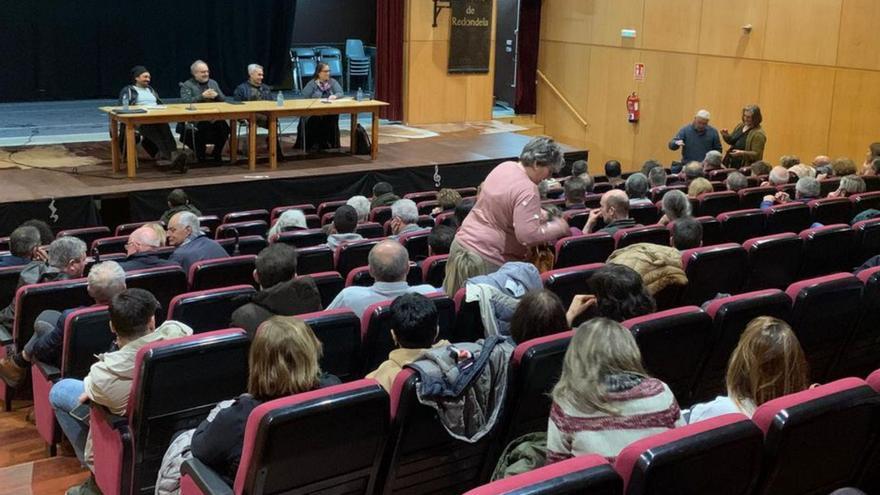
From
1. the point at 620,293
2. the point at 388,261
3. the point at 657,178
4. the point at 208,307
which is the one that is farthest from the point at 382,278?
the point at 657,178

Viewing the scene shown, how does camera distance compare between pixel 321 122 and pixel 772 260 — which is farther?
pixel 321 122

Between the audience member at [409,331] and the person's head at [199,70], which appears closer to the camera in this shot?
the audience member at [409,331]

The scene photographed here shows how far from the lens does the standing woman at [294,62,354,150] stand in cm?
1040

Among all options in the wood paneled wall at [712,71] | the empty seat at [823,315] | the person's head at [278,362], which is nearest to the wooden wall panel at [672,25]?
the wood paneled wall at [712,71]

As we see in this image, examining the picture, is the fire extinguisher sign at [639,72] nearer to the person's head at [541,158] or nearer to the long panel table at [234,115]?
the long panel table at [234,115]

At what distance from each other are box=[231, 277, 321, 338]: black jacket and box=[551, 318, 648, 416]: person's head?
144 centimetres

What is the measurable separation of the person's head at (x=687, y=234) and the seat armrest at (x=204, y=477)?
303 cm

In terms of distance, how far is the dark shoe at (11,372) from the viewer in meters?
4.27

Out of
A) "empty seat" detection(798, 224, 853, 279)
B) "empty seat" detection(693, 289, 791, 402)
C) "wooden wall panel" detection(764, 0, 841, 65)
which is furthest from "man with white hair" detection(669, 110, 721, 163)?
"empty seat" detection(693, 289, 791, 402)

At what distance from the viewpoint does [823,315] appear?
12.2 ft

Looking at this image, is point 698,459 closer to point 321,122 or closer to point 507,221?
point 507,221

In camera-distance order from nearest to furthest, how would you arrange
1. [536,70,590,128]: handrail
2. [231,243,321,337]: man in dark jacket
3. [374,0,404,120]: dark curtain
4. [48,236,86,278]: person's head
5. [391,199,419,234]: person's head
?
[231,243,321,337]: man in dark jacket → [48,236,86,278]: person's head → [391,199,419,234]: person's head → [374,0,404,120]: dark curtain → [536,70,590,128]: handrail

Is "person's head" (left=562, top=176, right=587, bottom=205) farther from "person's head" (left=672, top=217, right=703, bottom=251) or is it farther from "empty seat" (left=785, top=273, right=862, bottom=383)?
"empty seat" (left=785, top=273, right=862, bottom=383)

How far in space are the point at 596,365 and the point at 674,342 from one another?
0.93 m
